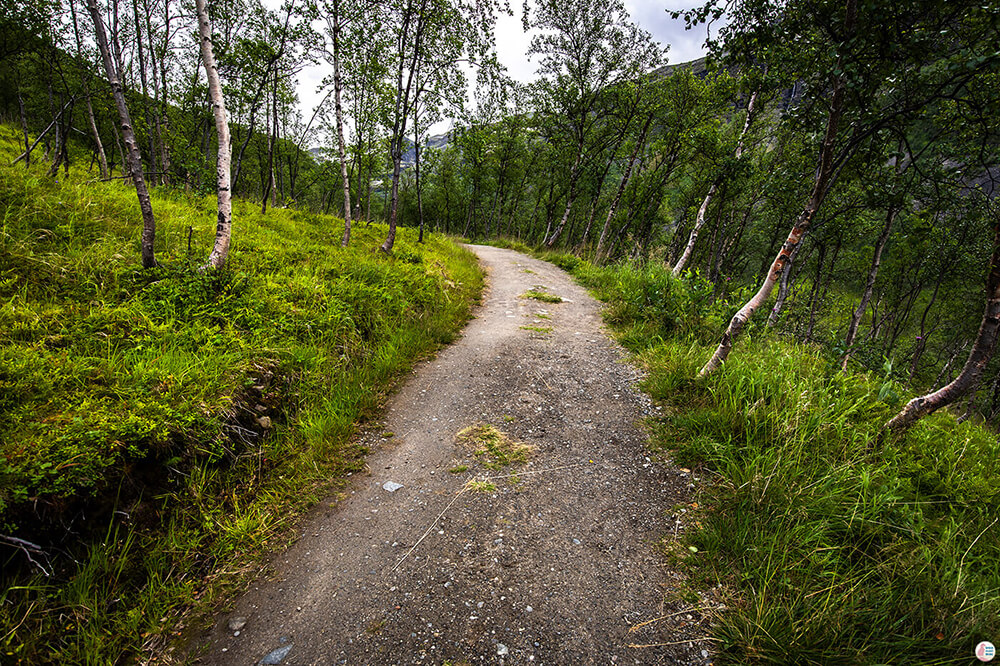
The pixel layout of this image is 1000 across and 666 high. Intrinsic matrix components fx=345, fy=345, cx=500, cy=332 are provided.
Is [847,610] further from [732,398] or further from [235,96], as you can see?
[235,96]

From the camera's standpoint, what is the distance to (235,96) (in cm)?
1287

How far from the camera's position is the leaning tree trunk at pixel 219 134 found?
17.0ft

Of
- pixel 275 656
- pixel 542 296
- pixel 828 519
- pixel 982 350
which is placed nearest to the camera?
pixel 275 656

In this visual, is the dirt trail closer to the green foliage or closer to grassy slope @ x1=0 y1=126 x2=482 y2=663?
grassy slope @ x1=0 y1=126 x2=482 y2=663

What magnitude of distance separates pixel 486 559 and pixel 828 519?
2646 millimetres

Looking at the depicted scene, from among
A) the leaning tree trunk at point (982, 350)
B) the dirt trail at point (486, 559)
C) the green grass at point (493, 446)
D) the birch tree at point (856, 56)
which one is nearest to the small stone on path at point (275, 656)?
the dirt trail at point (486, 559)

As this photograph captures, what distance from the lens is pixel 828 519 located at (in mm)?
2650

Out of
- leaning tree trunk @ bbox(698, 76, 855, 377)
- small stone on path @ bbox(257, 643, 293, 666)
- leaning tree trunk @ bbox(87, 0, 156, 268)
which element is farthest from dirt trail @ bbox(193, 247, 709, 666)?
leaning tree trunk @ bbox(87, 0, 156, 268)

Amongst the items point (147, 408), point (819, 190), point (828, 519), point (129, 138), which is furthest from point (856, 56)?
point (129, 138)

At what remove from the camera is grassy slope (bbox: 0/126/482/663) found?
2119 mm

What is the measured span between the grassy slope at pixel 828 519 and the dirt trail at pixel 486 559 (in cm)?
37

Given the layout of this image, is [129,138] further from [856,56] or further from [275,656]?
[856,56]

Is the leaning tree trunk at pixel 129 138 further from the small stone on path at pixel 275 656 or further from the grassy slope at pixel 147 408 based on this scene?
the small stone on path at pixel 275 656

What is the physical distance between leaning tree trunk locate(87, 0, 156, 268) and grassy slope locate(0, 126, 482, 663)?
40 centimetres
